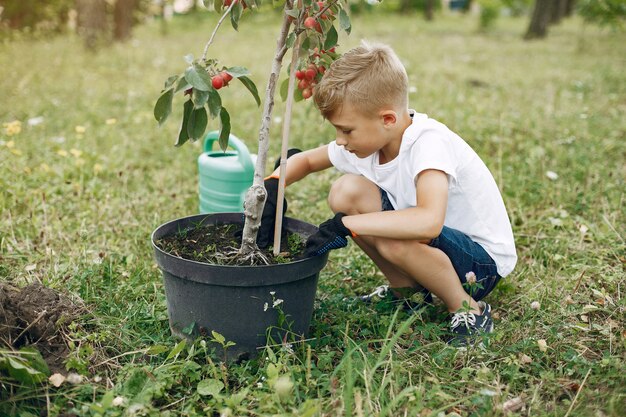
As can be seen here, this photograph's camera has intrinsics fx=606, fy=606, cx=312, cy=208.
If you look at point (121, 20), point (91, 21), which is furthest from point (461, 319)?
point (121, 20)

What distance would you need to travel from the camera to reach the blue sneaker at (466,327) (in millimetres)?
2049

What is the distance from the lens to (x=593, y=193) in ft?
10.9

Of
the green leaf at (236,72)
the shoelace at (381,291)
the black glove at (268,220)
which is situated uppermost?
the green leaf at (236,72)

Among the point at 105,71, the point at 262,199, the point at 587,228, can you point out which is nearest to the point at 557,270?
the point at 587,228

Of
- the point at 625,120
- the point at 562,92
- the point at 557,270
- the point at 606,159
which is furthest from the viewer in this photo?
the point at 562,92

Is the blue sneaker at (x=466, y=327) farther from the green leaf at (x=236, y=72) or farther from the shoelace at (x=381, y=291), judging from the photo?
the green leaf at (x=236, y=72)

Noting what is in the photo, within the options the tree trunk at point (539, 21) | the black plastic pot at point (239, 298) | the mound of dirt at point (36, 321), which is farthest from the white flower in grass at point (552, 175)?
the tree trunk at point (539, 21)

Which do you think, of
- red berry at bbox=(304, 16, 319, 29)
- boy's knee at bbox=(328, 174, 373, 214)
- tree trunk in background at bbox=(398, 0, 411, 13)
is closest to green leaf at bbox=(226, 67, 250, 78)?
red berry at bbox=(304, 16, 319, 29)

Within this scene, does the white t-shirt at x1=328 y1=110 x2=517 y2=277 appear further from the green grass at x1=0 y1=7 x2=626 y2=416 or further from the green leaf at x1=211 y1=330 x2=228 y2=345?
the green leaf at x1=211 y1=330 x2=228 y2=345

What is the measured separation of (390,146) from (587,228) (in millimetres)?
1350

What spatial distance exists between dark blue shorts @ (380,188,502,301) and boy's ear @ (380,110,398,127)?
37cm

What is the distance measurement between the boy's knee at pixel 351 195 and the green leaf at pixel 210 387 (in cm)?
86

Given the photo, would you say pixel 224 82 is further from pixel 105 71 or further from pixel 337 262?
pixel 105 71

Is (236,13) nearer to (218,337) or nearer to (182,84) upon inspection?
(182,84)
